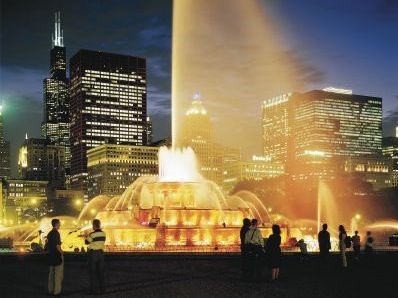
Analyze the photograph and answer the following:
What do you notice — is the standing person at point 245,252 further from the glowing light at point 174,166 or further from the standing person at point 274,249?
the glowing light at point 174,166

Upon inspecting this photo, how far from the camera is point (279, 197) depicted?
14675cm

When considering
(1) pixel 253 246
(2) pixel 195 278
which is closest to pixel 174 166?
(2) pixel 195 278

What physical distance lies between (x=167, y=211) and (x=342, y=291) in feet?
89.9

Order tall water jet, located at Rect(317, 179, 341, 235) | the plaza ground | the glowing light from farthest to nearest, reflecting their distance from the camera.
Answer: tall water jet, located at Rect(317, 179, 341, 235) < the glowing light < the plaza ground

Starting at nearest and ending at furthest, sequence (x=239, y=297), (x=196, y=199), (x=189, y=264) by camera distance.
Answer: (x=239, y=297)
(x=189, y=264)
(x=196, y=199)

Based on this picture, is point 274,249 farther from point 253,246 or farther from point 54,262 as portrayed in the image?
point 54,262

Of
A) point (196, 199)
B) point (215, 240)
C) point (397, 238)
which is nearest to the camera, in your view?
point (215, 240)

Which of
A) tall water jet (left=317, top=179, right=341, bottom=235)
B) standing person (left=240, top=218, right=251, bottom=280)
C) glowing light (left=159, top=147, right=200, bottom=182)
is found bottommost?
tall water jet (left=317, top=179, right=341, bottom=235)

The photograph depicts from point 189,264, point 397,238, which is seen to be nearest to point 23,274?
point 189,264

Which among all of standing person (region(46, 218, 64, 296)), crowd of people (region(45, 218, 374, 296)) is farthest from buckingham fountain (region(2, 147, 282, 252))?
standing person (region(46, 218, 64, 296))

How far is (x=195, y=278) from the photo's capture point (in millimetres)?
19734

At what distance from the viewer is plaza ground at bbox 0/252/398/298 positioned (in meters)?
16.4

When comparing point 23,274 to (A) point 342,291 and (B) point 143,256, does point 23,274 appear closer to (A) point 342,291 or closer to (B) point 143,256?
(B) point 143,256

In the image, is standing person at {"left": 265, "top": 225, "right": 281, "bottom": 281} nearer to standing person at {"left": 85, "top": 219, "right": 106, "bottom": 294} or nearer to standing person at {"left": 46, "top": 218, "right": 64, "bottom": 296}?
standing person at {"left": 85, "top": 219, "right": 106, "bottom": 294}
